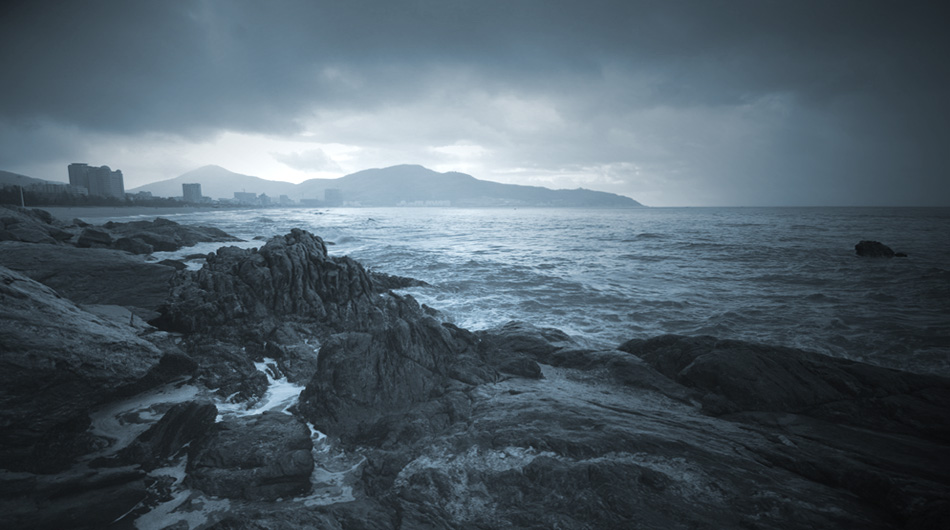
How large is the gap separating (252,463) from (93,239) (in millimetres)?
26083

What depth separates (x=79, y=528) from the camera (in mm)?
3914

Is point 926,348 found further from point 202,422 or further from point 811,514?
point 202,422

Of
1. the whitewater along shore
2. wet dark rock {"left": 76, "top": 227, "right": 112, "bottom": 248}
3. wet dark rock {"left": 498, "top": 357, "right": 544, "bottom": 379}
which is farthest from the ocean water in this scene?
wet dark rock {"left": 76, "top": 227, "right": 112, "bottom": 248}

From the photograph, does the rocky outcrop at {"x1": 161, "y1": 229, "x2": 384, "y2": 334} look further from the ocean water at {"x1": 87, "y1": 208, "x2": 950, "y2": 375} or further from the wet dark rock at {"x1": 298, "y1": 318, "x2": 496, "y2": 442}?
the ocean water at {"x1": 87, "y1": 208, "x2": 950, "y2": 375}

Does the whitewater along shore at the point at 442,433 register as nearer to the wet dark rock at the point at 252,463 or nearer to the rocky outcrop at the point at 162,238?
the wet dark rock at the point at 252,463

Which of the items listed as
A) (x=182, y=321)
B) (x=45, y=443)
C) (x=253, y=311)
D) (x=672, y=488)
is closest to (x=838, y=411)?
(x=672, y=488)

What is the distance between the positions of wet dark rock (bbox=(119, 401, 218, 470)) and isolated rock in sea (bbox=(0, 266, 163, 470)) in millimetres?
650

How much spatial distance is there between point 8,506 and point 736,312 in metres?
17.4

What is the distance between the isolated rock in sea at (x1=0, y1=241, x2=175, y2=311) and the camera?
10961 millimetres

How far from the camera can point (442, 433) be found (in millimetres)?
5711

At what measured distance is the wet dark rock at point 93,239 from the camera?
2100 cm

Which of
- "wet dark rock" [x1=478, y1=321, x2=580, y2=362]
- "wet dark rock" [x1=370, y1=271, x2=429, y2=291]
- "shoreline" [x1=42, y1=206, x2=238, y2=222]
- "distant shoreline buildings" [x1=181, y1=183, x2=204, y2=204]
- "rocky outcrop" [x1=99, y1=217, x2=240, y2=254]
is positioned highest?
"distant shoreline buildings" [x1=181, y1=183, x2=204, y2=204]

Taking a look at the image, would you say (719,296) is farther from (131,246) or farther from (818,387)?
(131,246)

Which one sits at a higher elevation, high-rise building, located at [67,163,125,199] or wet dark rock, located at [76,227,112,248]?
high-rise building, located at [67,163,125,199]
